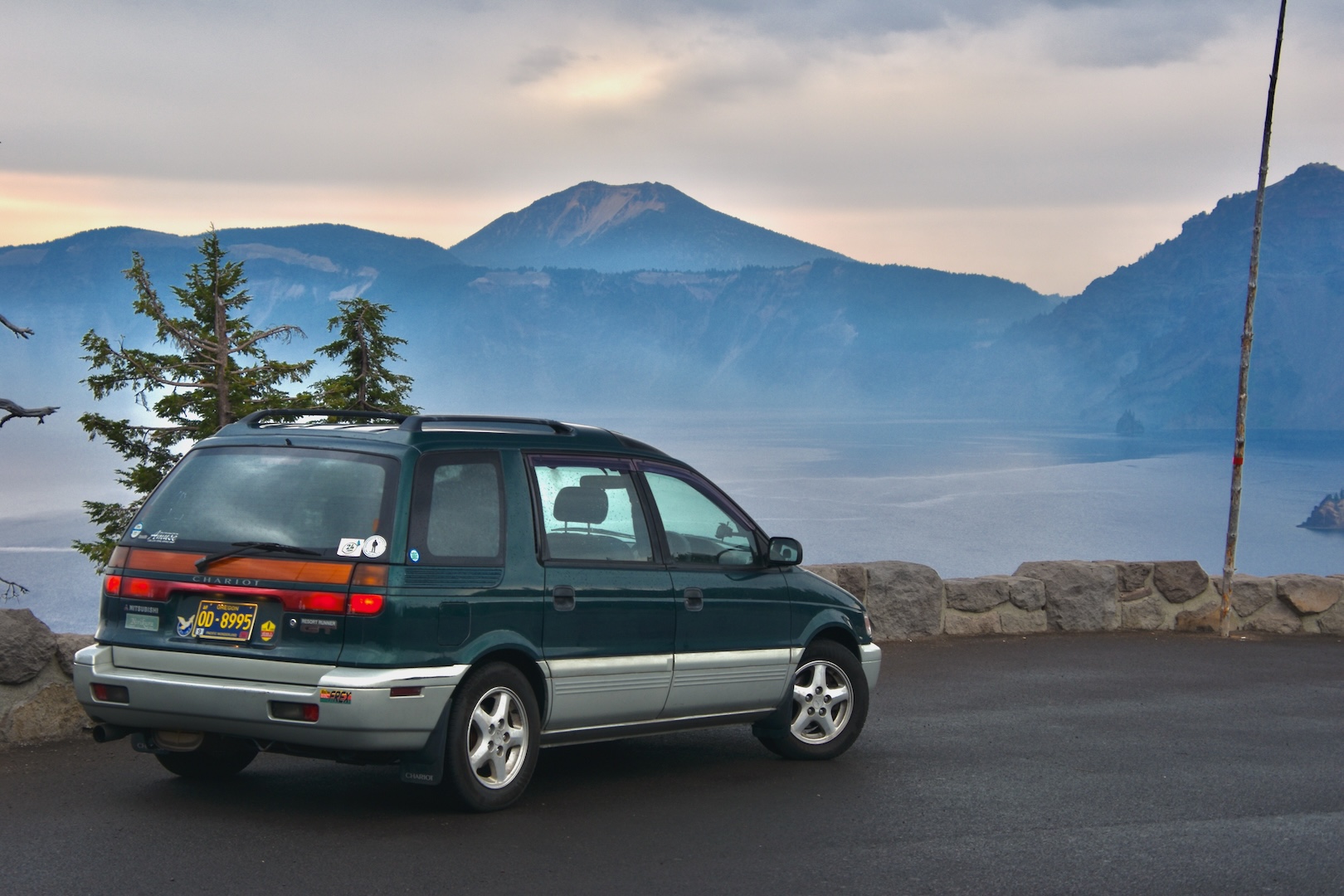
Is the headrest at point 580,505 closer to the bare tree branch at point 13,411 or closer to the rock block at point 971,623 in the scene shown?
the rock block at point 971,623

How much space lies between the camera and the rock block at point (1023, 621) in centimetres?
1321

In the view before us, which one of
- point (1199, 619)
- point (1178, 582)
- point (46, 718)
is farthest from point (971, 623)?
point (46, 718)

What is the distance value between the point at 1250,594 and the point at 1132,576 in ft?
4.54

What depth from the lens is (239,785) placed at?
6.43 metres

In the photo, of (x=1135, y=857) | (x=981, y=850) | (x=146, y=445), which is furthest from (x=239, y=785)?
(x=146, y=445)

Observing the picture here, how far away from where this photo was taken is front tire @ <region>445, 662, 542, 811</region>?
5750mm

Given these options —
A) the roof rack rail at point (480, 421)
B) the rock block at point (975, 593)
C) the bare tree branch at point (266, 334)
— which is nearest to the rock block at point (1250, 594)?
the rock block at point (975, 593)

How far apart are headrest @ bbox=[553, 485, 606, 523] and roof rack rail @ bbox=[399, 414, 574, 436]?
33 centimetres

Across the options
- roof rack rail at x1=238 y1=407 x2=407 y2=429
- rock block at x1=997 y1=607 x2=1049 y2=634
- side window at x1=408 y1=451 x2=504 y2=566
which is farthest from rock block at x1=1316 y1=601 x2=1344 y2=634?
roof rack rail at x1=238 y1=407 x2=407 y2=429

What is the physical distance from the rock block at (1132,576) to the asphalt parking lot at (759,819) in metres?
5.11

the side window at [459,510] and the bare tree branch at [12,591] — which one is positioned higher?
the side window at [459,510]

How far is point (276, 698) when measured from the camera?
5.46m

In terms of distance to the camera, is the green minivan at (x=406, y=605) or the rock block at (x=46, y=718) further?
the rock block at (x=46, y=718)

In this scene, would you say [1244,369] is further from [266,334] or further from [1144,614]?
[266,334]
